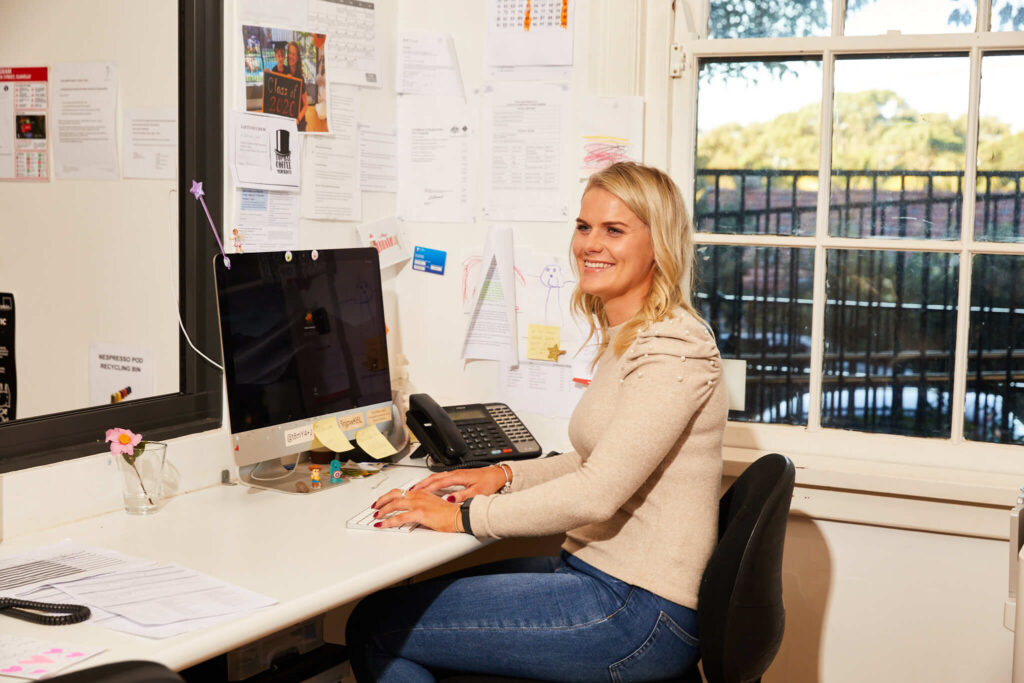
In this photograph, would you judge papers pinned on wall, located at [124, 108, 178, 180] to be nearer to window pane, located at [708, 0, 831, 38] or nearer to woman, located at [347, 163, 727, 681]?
woman, located at [347, 163, 727, 681]

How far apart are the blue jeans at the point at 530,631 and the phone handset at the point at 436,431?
1.60 ft

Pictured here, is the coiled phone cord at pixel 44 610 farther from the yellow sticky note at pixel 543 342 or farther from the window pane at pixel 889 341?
the window pane at pixel 889 341

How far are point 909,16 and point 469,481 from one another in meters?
1.45

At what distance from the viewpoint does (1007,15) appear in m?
2.14

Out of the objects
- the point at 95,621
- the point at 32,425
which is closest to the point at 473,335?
the point at 32,425

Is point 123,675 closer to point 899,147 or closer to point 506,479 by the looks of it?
point 506,479

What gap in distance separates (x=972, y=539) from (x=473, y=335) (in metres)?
1.29

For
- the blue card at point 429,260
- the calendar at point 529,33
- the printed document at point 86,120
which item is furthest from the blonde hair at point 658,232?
the printed document at point 86,120

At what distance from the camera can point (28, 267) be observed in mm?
2682

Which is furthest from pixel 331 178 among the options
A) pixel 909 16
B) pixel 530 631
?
pixel 909 16

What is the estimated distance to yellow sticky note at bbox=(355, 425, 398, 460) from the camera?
2.15 m

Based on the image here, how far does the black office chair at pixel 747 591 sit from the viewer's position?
1565mm

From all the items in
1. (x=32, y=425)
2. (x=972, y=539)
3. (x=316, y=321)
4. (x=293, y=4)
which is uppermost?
(x=293, y=4)

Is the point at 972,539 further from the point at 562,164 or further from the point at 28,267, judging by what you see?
the point at 28,267
